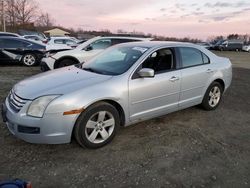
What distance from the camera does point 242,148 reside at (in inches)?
157

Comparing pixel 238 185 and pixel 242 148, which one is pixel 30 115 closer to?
pixel 238 185

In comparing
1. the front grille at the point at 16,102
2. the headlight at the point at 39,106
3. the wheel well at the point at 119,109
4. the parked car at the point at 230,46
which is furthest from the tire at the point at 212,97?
the parked car at the point at 230,46

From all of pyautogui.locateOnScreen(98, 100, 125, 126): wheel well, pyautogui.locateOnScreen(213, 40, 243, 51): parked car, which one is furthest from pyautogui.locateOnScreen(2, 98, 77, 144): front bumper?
pyautogui.locateOnScreen(213, 40, 243, 51): parked car

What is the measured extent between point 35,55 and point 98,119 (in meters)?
8.92

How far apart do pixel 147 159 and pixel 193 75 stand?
209 cm

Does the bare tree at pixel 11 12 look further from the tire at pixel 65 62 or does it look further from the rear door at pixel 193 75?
the rear door at pixel 193 75

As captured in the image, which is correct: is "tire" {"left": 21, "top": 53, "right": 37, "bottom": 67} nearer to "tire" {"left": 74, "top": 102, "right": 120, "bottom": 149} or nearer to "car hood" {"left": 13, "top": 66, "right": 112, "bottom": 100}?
"car hood" {"left": 13, "top": 66, "right": 112, "bottom": 100}

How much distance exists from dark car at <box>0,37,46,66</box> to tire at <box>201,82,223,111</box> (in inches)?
333

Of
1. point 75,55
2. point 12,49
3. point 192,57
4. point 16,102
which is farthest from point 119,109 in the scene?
point 12,49

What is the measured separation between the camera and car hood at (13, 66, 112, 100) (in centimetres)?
353

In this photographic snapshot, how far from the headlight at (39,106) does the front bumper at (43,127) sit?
0.17 feet

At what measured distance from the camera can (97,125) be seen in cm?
374

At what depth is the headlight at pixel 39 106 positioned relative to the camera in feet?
11.1

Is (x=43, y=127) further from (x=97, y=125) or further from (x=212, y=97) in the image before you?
(x=212, y=97)
